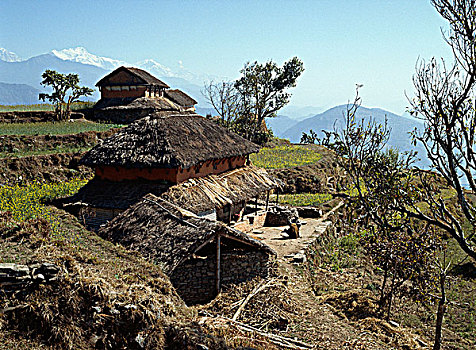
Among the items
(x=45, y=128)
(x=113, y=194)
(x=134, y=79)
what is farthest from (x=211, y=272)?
(x=134, y=79)

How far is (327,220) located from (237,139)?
279 inches

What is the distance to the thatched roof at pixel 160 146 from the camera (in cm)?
1722

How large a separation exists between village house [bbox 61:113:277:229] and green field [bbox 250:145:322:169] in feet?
49.4

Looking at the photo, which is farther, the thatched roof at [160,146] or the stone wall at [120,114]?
the stone wall at [120,114]

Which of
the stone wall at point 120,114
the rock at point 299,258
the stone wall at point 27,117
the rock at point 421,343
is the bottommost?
the rock at point 421,343

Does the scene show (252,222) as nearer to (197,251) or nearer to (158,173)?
(158,173)

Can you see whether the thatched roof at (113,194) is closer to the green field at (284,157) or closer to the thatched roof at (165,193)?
the thatched roof at (165,193)

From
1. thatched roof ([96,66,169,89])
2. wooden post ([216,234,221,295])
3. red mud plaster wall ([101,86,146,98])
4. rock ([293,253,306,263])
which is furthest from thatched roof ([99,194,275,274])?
thatched roof ([96,66,169,89])

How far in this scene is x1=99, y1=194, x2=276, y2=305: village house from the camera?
11.5 metres

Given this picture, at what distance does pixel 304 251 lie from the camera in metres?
17.4

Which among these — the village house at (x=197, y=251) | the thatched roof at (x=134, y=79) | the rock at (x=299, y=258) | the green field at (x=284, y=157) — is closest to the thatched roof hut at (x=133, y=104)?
the thatched roof at (x=134, y=79)

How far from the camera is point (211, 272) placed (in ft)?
39.0

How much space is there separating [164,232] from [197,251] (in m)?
1.18

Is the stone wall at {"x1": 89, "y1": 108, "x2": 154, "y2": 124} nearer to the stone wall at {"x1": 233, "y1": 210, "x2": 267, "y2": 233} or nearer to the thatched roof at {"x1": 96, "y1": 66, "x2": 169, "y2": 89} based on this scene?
the thatched roof at {"x1": 96, "y1": 66, "x2": 169, "y2": 89}
